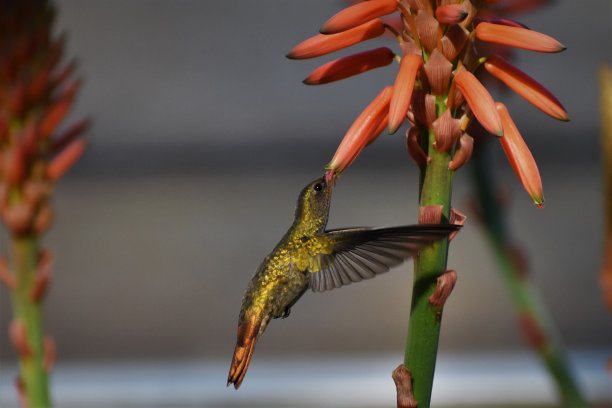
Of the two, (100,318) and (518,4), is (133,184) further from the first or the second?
(518,4)

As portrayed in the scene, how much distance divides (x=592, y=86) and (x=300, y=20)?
2.14 meters

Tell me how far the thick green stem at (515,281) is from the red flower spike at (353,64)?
826mm

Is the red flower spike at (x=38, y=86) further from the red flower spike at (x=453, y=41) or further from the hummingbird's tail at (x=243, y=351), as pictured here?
the red flower spike at (x=453, y=41)

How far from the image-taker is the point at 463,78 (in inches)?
47.7

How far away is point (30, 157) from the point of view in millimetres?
1870

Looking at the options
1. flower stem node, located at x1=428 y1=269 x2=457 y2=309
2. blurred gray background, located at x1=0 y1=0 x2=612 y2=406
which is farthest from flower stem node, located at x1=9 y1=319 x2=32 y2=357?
blurred gray background, located at x1=0 y1=0 x2=612 y2=406

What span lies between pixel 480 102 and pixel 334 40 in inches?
9.5

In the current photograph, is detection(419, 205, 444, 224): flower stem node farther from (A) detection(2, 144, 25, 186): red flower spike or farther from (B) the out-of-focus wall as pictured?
(B) the out-of-focus wall

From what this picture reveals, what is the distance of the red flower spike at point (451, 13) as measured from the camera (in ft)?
3.83

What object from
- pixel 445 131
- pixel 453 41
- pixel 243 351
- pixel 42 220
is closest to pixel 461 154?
pixel 445 131

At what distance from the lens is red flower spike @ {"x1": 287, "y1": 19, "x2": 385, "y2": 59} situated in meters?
1.31

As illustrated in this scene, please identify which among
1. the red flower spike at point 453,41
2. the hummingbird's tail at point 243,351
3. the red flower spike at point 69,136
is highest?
the red flower spike at point 69,136

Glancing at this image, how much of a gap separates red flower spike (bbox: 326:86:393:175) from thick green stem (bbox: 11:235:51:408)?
803 millimetres

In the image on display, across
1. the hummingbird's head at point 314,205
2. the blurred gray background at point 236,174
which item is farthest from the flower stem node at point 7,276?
the blurred gray background at point 236,174
